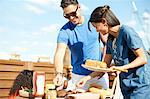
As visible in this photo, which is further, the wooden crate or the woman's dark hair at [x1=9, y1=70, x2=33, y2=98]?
the woman's dark hair at [x1=9, y1=70, x2=33, y2=98]

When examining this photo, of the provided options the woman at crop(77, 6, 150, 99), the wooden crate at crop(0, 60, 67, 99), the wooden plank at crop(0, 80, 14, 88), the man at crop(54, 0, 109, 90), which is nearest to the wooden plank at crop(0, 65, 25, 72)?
the wooden crate at crop(0, 60, 67, 99)

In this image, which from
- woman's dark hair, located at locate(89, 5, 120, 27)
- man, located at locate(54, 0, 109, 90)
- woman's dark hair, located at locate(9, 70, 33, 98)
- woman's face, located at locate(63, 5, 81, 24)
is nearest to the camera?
woman's dark hair, located at locate(89, 5, 120, 27)

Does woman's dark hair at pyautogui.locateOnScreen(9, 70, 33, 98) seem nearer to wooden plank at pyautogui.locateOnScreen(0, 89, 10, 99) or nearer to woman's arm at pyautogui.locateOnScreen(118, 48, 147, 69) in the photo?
wooden plank at pyautogui.locateOnScreen(0, 89, 10, 99)

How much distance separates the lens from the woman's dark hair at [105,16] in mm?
2541

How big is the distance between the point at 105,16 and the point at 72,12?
0.82 meters

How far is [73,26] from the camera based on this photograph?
11.5ft

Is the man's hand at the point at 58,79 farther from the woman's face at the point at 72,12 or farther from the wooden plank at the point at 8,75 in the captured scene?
the wooden plank at the point at 8,75

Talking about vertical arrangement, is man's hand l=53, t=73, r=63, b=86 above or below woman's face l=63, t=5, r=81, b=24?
below

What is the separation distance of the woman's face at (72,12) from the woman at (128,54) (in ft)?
2.40

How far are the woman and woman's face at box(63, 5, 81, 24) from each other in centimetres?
73

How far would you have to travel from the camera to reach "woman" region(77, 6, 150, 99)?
96.0 inches

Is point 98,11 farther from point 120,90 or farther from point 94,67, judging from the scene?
point 120,90

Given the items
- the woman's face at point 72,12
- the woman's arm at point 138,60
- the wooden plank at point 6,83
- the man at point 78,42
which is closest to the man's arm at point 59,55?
the man at point 78,42

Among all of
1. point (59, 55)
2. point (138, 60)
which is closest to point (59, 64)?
point (59, 55)
